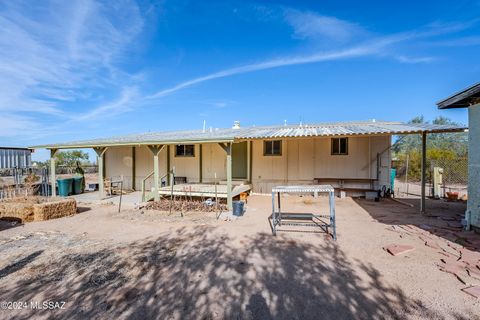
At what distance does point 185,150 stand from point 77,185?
20.4 ft

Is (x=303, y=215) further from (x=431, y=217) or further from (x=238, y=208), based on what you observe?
(x=431, y=217)

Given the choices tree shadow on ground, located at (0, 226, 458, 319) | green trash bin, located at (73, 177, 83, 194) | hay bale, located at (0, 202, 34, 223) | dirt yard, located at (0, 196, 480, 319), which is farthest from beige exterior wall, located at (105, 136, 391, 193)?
tree shadow on ground, located at (0, 226, 458, 319)

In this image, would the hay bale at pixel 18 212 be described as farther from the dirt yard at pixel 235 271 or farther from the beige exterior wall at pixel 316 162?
the beige exterior wall at pixel 316 162

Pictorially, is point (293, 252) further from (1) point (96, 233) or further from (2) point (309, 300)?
(1) point (96, 233)

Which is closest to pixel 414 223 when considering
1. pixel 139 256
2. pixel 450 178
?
pixel 139 256

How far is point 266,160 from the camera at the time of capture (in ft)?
37.4

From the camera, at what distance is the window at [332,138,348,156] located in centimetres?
1062

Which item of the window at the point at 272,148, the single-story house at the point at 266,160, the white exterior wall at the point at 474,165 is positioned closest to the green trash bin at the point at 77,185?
the single-story house at the point at 266,160

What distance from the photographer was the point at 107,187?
1173 centimetres

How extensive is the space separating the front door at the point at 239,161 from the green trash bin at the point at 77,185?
8.49m

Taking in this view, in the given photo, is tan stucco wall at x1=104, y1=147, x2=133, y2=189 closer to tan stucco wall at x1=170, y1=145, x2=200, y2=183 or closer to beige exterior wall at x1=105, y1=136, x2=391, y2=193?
beige exterior wall at x1=105, y1=136, x2=391, y2=193

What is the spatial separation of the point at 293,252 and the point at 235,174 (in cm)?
732

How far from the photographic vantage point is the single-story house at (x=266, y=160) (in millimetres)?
9758

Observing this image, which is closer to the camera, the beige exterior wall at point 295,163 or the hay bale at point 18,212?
the hay bale at point 18,212
